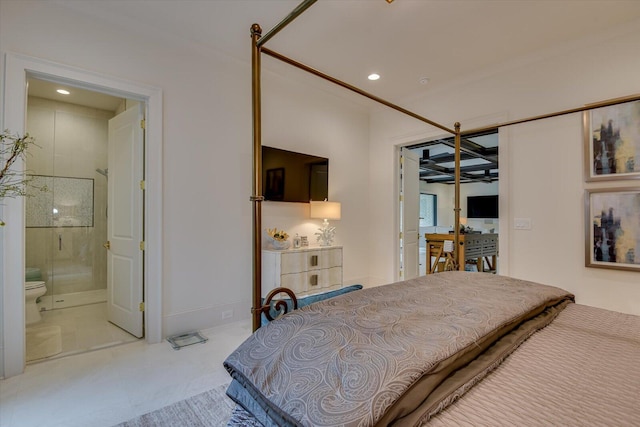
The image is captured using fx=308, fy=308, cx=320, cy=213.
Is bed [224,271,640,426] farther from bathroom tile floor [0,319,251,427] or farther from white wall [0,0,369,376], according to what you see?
white wall [0,0,369,376]

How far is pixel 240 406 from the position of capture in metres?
1.00

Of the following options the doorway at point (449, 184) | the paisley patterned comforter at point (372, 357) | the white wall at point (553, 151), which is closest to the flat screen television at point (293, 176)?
the white wall at point (553, 151)

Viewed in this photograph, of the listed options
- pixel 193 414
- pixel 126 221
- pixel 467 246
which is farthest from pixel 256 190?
pixel 467 246

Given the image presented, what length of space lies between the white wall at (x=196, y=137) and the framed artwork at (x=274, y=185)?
15cm

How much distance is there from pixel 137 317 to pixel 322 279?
1930 millimetres

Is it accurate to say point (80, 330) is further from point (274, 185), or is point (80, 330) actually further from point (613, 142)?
point (613, 142)

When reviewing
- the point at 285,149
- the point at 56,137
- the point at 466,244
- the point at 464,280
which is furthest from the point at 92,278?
the point at 466,244

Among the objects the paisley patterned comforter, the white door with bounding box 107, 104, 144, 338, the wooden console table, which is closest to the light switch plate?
the wooden console table

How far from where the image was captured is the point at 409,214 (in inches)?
186

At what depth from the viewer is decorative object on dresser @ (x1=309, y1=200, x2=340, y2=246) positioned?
12.7 feet

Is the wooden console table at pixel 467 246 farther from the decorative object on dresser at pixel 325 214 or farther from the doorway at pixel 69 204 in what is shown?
the doorway at pixel 69 204

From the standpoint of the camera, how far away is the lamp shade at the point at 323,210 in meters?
3.86

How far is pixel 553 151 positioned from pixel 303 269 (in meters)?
2.82

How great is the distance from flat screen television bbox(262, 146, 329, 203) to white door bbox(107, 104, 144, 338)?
1.25m
